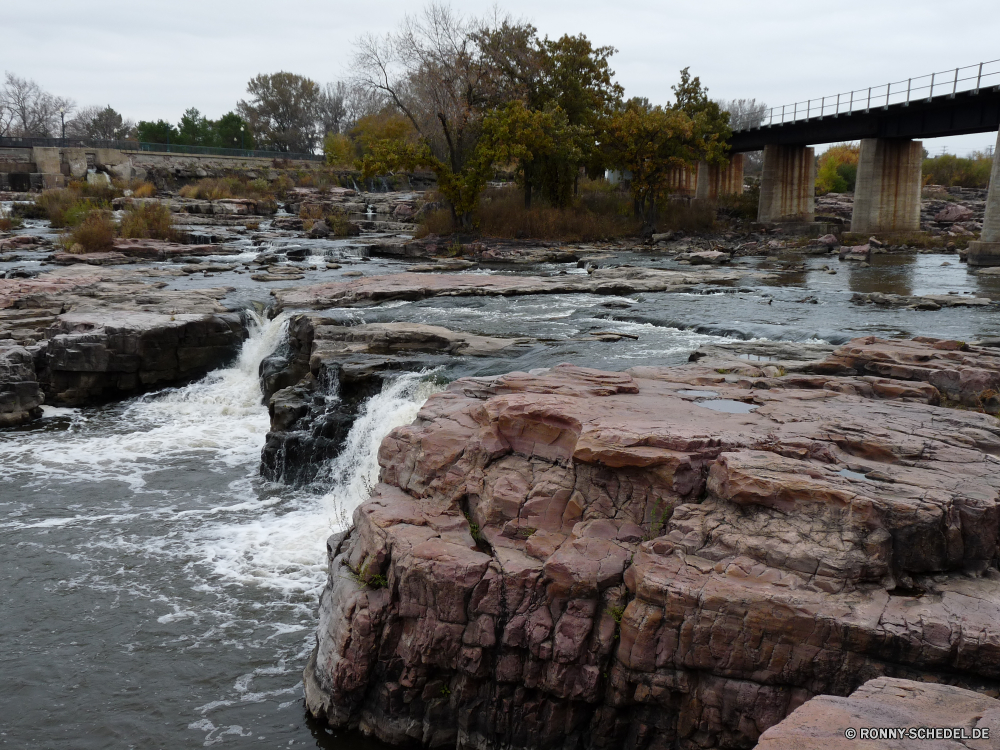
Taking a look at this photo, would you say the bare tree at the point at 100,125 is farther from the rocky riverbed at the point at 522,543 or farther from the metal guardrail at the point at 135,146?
the rocky riverbed at the point at 522,543

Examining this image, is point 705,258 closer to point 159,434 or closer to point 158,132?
point 159,434

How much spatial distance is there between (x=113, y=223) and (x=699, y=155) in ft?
86.5

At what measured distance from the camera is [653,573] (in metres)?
5.08

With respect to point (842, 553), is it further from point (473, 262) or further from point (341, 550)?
point (473, 262)

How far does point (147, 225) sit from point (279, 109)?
6358cm

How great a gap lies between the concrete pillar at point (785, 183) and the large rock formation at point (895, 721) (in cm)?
4186

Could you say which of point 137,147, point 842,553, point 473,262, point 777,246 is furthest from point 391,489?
point 137,147

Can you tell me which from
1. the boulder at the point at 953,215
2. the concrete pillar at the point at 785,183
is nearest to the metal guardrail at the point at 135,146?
the concrete pillar at the point at 785,183

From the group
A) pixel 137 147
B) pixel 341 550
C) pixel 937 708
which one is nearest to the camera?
pixel 937 708

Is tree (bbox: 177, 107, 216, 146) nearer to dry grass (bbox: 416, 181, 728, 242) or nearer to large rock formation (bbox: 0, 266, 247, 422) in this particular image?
dry grass (bbox: 416, 181, 728, 242)

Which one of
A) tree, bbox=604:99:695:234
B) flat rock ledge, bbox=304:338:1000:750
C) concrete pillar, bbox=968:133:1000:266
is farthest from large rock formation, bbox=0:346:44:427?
tree, bbox=604:99:695:234

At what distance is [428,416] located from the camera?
7457mm

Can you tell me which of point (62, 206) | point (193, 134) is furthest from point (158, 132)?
point (62, 206)

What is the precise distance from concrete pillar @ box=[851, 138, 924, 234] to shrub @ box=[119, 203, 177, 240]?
29.7 m
